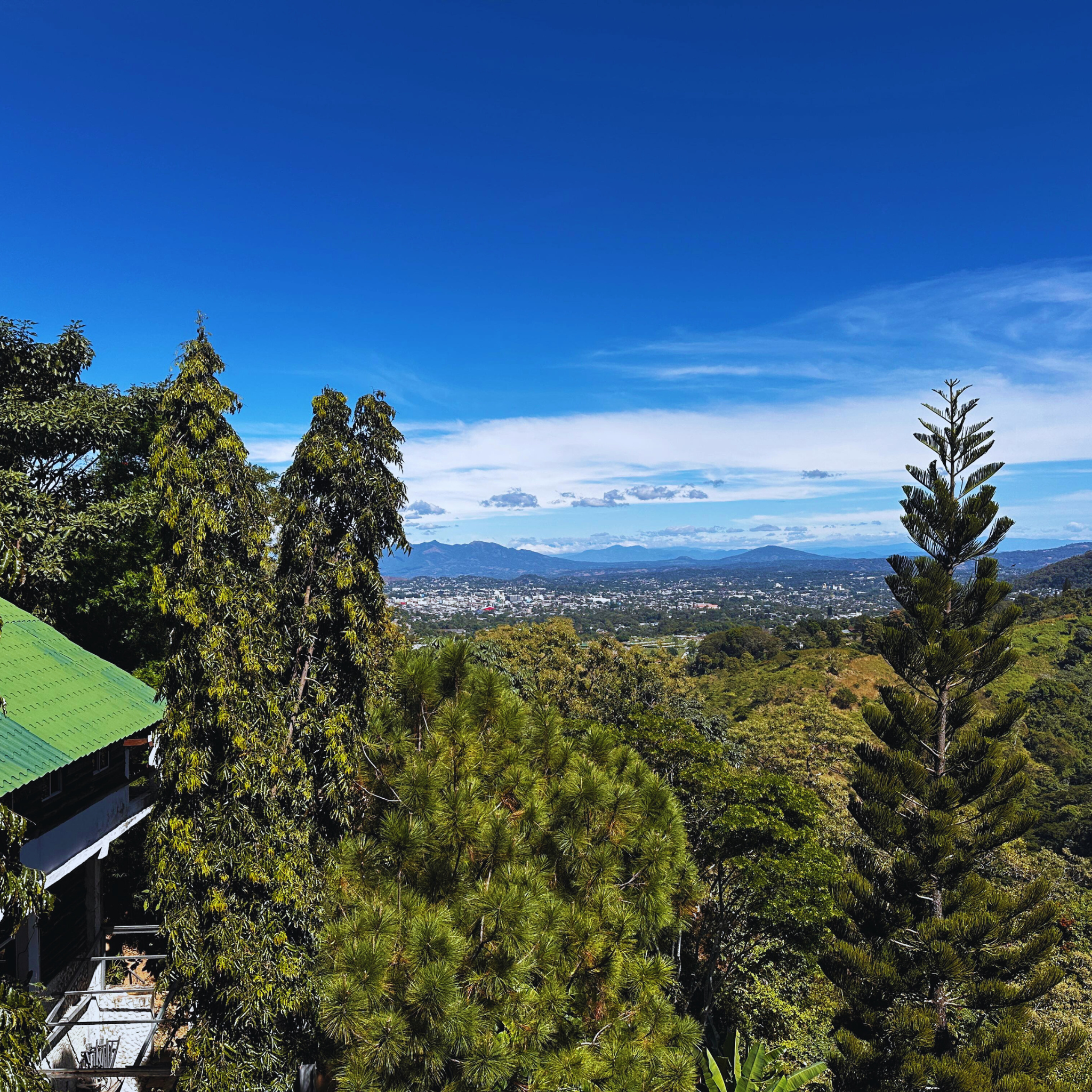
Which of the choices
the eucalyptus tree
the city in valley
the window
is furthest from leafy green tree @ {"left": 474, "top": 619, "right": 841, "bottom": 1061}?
the city in valley

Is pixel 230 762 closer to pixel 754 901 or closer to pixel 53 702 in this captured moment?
pixel 53 702

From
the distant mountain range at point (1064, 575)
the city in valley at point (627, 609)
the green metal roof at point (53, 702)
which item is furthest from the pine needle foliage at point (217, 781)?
the distant mountain range at point (1064, 575)

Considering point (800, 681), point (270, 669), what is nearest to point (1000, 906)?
point (270, 669)

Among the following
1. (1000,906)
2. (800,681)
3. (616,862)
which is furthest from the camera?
(800,681)

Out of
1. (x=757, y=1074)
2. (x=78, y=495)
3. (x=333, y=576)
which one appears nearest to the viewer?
(x=333, y=576)

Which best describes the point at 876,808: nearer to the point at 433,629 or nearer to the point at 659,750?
the point at 659,750

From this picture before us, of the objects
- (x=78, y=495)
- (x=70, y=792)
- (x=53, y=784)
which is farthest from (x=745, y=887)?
(x=78, y=495)

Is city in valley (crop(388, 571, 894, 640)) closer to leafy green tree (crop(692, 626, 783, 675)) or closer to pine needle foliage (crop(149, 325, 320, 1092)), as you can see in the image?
leafy green tree (crop(692, 626, 783, 675))
